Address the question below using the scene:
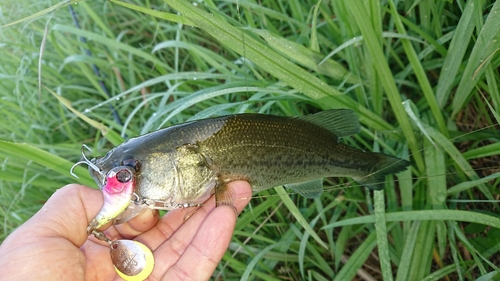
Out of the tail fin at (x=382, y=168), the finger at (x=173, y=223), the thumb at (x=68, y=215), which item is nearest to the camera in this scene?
the thumb at (x=68, y=215)

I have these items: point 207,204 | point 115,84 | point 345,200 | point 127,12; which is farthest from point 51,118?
point 345,200

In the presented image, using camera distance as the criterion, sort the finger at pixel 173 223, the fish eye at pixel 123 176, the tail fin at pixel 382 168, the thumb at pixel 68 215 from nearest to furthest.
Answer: the fish eye at pixel 123 176 → the thumb at pixel 68 215 → the finger at pixel 173 223 → the tail fin at pixel 382 168

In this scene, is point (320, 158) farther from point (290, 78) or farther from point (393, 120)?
point (393, 120)

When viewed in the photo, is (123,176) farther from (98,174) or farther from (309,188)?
(309,188)

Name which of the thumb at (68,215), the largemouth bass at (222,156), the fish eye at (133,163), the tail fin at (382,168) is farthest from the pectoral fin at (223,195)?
the tail fin at (382,168)

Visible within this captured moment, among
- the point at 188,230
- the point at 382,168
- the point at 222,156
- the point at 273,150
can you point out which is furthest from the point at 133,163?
the point at 382,168

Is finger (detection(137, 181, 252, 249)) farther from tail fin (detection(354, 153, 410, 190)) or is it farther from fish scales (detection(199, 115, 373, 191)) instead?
tail fin (detection(354, 153, 410, 190))

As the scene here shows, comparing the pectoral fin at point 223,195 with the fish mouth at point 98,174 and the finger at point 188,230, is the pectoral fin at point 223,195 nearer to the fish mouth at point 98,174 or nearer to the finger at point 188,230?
the finger at point 188,230
